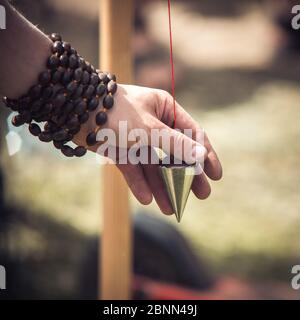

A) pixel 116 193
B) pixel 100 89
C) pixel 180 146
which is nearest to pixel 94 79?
pixel 100 89

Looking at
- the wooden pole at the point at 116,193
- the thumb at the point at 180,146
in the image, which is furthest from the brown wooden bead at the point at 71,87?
the wooden pole at the point at 116,193

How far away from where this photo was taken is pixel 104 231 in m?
1.18

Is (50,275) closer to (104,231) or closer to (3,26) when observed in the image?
(104,231)

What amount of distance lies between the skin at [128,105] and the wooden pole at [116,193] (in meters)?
0.35

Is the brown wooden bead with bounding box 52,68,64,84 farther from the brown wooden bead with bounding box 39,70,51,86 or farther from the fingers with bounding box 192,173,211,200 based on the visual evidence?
the fingers with bounding box 192,173,211,200

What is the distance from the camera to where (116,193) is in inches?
45.9

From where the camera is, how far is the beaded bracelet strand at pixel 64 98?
0.63 metres

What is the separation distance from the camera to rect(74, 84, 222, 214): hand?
26.6 inches

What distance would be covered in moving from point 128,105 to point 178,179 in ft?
0.42

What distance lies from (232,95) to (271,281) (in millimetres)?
510

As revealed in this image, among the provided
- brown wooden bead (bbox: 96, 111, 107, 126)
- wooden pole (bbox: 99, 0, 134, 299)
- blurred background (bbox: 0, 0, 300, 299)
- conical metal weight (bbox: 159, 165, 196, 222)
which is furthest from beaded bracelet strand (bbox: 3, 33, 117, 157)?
blurred background (bbox: 0, 0, 300, 299)
